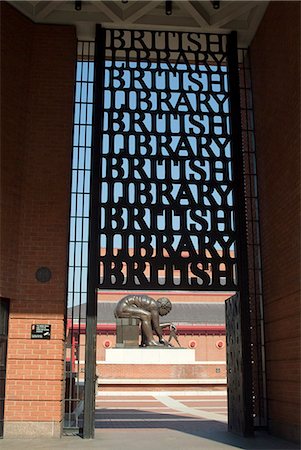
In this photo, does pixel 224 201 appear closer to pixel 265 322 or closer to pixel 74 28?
pixel 265 322

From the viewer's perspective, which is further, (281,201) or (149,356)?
(149,356)

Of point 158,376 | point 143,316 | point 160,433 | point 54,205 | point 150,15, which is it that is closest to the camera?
point 160,433

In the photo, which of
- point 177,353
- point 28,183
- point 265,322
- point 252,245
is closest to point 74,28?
point 28,183

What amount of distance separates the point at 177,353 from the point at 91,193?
11732 mm

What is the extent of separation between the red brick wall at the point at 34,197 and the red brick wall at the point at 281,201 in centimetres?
328

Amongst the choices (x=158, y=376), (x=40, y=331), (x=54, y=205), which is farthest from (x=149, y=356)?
(x=54, y=205)

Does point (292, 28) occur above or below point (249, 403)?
above

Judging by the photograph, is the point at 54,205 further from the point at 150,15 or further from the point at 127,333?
the point at 127,333

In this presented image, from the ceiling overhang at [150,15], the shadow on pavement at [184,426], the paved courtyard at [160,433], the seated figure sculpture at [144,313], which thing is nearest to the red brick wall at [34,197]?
the ceiling overhang at [150,15]

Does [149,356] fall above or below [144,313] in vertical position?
below

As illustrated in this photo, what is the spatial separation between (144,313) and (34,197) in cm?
968

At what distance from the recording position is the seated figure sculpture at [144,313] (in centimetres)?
1723

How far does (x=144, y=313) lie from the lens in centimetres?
1725

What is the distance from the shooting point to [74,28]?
9203mm
